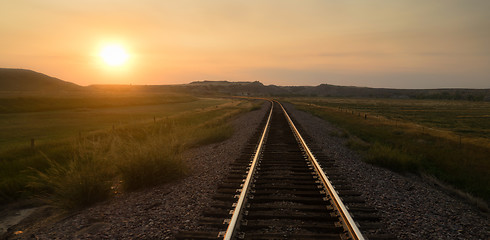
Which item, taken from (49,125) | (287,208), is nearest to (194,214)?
(287,208)

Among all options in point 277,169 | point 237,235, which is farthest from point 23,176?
point 237,235

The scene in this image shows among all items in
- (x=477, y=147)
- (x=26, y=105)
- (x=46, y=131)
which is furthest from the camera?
(x=26, y=105)

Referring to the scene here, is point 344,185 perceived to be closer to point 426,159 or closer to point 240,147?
point 240,147

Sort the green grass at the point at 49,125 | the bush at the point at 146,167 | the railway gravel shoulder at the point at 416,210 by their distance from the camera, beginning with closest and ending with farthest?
1. the railway gravel shoulder at the point at 416,210
2. the bush at the point at 146,167
3. the green grass at the point at 49,125

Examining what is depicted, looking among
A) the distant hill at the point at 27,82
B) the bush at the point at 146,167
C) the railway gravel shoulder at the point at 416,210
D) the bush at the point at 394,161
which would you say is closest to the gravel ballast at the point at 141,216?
the bush at the point at 146,167

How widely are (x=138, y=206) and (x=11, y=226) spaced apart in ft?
10.7

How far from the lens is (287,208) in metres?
5.04

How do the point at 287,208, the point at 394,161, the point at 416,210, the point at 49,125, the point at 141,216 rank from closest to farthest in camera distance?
the point at 287,208
the point at 141,216
the point at 416,210
the point at 394,161
the point at 49,125

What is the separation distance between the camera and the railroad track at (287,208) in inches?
159

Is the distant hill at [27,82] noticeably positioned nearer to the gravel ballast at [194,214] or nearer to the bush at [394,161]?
the gravel ballast at [194,214]

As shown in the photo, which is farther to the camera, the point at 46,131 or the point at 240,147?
the point at 46,131

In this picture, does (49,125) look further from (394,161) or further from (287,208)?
(394,161)

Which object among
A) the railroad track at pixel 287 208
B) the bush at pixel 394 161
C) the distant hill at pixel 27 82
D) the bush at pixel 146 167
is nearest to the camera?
the railroad track at pixel 287 208

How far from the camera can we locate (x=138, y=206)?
18.8ft
